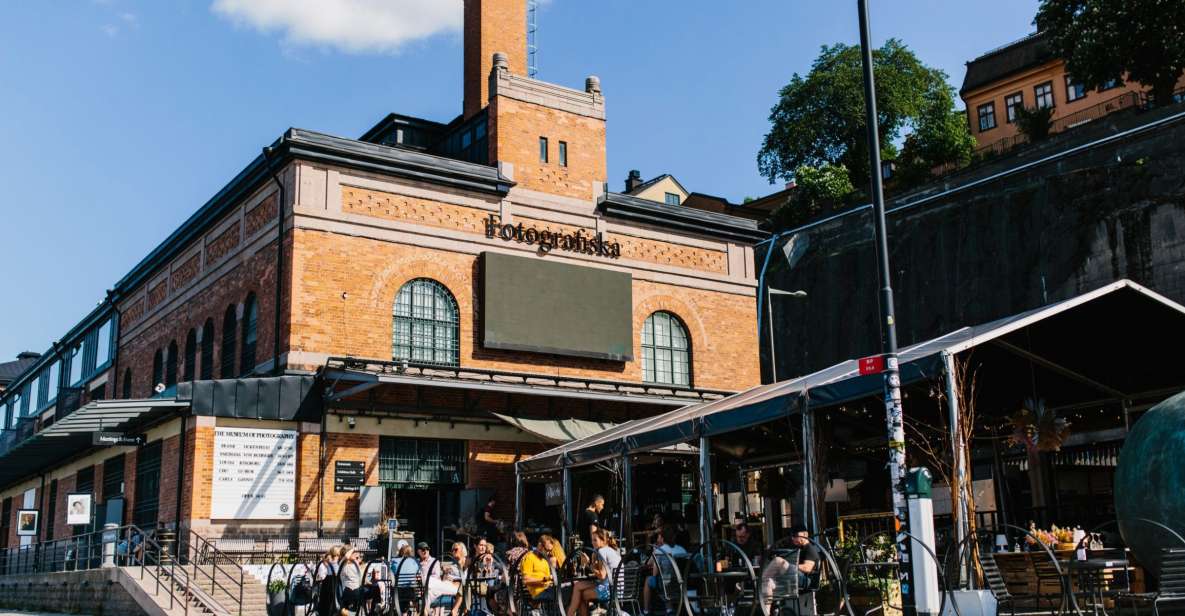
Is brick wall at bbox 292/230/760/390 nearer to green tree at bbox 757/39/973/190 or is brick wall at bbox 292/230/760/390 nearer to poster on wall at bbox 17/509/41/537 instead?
poster on wall at bbox 17/509/41/537

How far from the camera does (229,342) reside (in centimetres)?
3016

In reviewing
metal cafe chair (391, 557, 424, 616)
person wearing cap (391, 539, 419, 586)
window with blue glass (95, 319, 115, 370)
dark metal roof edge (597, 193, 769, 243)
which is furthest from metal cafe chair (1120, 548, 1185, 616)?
window with blue glass (95, 319, 115, 370)

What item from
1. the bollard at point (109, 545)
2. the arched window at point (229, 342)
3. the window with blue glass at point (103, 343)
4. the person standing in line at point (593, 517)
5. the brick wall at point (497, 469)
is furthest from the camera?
the window with blue glass at point (103, 343)

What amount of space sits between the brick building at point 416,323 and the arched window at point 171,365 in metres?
0.12

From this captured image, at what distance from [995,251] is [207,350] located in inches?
1259

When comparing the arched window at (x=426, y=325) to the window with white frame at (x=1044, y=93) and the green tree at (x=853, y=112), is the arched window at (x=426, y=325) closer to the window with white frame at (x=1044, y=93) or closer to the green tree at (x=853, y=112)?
the green tree at (x=853, y=112)

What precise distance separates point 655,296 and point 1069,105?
1764 inches

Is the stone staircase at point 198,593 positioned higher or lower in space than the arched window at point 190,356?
lower

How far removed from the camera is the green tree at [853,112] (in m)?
60.6

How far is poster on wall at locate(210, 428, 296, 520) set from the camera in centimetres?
2464

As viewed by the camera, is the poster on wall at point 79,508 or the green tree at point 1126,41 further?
the green tree at point 1126,41

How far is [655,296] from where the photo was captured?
3234cm

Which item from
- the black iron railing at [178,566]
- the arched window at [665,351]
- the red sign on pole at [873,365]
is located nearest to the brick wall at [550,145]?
the arched window at [665,351]

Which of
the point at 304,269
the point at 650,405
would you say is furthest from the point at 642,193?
the point at 304,269
